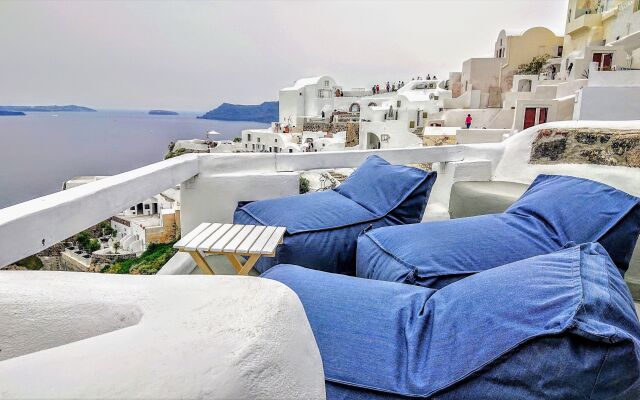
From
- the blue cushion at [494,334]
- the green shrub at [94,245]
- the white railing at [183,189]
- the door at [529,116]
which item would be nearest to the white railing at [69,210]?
the white railing at [183,189]

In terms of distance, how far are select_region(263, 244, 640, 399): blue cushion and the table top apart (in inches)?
27.7

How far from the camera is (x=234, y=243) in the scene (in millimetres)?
1836

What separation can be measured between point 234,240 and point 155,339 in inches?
55.0

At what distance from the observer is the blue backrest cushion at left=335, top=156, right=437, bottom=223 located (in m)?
2.09

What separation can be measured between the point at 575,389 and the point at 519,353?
10 cm

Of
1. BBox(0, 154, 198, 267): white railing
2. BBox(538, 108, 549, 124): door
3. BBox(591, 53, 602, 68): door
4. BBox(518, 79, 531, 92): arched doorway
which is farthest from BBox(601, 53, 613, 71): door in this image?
BBox(0, 154, 198, 267): white railing

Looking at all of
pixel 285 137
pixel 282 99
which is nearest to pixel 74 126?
pixel 282 99

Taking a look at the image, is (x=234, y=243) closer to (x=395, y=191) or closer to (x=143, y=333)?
(x=395, y=191)

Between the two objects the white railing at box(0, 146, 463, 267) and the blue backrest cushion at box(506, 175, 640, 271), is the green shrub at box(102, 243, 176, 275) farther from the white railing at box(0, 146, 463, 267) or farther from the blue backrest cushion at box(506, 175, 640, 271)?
the blue backrest cushion at box(506, 175, 640, 271)

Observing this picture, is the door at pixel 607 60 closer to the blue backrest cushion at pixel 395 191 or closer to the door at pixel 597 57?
the door at pixel 597 57

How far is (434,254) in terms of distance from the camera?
140 centimetres

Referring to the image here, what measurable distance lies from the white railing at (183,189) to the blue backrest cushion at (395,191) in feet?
2.40

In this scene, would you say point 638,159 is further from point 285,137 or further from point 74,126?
point 74,126

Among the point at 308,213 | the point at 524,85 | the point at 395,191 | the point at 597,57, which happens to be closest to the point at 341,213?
the point at 308,213
